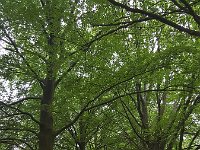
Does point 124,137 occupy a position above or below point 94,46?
below

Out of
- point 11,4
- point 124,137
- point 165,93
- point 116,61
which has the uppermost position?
point 11,4

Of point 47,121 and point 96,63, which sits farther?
point 47,121

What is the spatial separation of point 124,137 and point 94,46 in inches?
177

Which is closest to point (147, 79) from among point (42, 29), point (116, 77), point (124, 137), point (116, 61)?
point (116, 77)

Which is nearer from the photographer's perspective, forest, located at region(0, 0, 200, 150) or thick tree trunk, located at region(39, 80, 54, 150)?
forest, located at region(0, 0, 200, 150)

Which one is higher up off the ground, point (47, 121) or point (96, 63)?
point (96, 63)

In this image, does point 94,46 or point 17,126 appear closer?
point 94,46

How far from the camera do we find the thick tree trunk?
→ 994 cm

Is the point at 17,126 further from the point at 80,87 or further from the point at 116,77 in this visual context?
the point at 116,77

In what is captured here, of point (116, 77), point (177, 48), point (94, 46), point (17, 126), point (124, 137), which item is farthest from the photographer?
point (124, 137)

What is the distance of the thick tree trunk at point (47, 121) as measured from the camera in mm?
9936

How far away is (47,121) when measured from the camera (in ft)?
33.9

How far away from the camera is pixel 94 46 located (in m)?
9.20

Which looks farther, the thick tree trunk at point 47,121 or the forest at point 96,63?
the thick tree trunk at point 47,121
